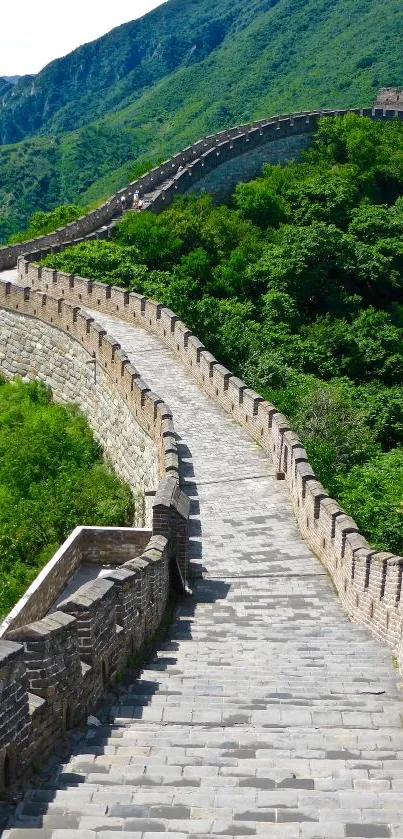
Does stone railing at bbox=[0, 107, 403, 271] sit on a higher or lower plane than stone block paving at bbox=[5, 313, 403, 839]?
higher

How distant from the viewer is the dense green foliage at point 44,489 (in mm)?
18125

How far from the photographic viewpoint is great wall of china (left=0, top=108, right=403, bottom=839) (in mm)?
6273

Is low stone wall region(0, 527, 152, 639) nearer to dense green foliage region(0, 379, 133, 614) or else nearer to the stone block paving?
the stone block paving

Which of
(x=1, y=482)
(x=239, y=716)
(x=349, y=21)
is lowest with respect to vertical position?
(x=1, y=482)

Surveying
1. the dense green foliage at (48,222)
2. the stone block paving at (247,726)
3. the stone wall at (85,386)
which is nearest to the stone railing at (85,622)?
the stone block paving at (247,726)

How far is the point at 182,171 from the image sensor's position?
1578 inches

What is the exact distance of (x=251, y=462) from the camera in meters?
17.8

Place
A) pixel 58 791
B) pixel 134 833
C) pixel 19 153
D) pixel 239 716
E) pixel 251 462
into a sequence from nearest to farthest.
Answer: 1. pixel 134 833
2. pixel 58 791
3. pixel 239 716
4. pixel 251 462
5. pixel 19 153

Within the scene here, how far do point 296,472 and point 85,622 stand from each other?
764 cm

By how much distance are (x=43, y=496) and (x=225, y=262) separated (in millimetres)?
15789

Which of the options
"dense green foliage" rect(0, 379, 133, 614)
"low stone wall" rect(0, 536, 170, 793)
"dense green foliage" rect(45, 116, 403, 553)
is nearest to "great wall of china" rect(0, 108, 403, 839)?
"low stone wall" rect(0, 536, 170, 793)

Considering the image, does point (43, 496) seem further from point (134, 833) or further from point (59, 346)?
point (134, 833)

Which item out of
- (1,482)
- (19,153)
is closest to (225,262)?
(1,482)

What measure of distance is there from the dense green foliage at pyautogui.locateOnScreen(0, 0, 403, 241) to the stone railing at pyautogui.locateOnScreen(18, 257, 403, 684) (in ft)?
140
